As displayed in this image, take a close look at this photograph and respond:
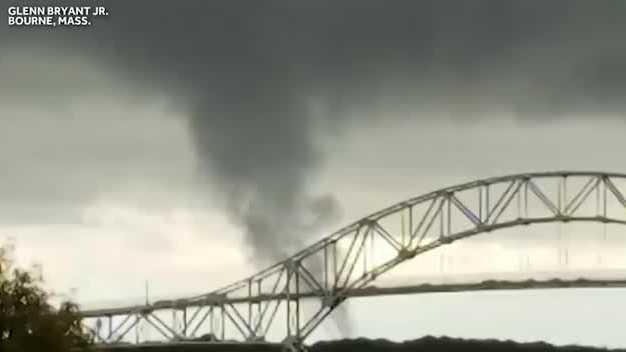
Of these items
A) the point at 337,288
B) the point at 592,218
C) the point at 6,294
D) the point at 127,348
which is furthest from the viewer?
the point at 127,348

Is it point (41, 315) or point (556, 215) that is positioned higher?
point (556, 215)

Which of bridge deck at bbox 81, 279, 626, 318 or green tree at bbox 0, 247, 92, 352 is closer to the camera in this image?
green tree at bbox 0, 247, 92, 352

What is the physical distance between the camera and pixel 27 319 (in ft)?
255

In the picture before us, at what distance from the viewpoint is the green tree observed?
253ft

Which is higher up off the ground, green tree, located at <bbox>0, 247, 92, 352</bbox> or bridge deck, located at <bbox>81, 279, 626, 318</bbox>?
bridge deck, located at <bbox>81, 279, 626, 318</bbox>

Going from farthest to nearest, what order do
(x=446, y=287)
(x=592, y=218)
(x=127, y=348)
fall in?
(x=127, y=348), (x=446, y=287), (x=592, y=218)

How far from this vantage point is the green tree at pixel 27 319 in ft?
253

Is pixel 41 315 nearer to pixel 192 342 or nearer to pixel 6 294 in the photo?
pixel 6 294

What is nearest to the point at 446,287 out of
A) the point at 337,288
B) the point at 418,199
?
the point at 337,288

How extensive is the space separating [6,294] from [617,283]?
9716 cm

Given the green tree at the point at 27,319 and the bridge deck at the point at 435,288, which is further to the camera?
the bridge deck at the point at 435,288

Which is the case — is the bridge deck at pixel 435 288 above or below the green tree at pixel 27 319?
above

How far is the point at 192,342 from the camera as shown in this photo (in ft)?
595

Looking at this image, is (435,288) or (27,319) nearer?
(27,319)
